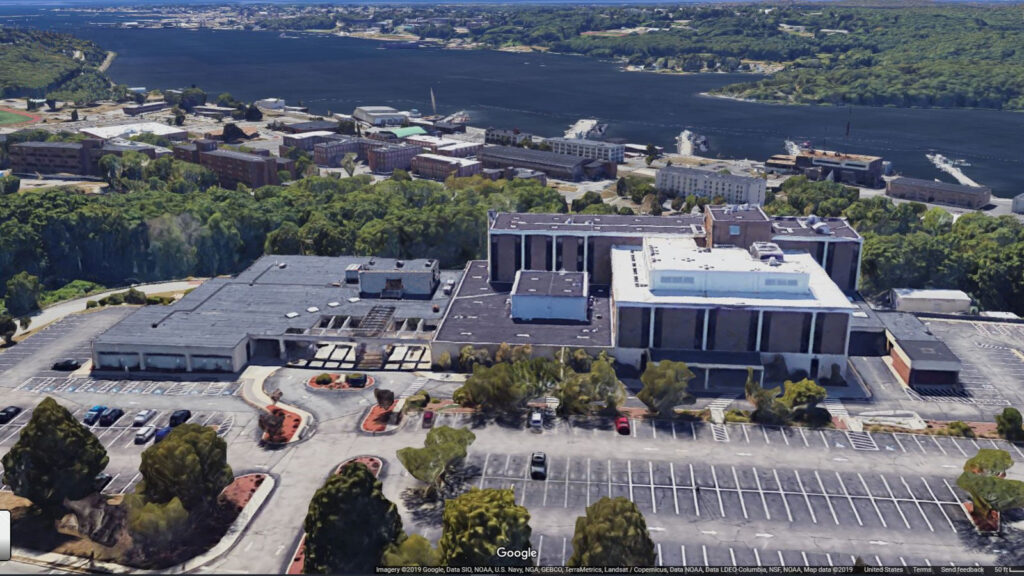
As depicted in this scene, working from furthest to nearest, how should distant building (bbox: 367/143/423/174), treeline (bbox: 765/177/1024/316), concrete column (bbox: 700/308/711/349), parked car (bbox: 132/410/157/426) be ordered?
distant building (bbox: 367/143/423/174) < treeline (bbox: 765/177/1024/316) < concrete column (bbox: 700/308/711/349) < parked car (bbox: 132/410/157/426)

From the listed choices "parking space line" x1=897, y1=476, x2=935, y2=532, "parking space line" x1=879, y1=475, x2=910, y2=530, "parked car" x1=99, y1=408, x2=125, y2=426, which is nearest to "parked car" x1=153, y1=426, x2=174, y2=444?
"parked car" x1=99, y1=408, x2=125, y2=426

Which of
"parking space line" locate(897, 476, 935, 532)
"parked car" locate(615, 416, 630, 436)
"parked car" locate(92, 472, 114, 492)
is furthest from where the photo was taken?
"parked car" locate(615, 416, 630, 436)

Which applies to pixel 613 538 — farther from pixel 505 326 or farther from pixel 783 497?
pixel 505 326

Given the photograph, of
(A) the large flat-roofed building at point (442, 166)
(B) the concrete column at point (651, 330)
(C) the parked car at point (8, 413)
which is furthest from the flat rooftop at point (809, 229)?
(A) the large flat-roofed building at point (442, 166)

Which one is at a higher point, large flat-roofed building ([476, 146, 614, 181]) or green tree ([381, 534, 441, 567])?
green tree ([381, 534, 441, 567])

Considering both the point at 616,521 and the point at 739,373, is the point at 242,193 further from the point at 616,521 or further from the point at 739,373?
the point at 616,521

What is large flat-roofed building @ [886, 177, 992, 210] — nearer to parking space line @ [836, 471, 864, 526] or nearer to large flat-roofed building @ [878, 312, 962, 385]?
large flat-roofed building @ [878, 312, 962, 385]

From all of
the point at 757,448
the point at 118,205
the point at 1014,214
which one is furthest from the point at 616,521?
the point at 1014,214
